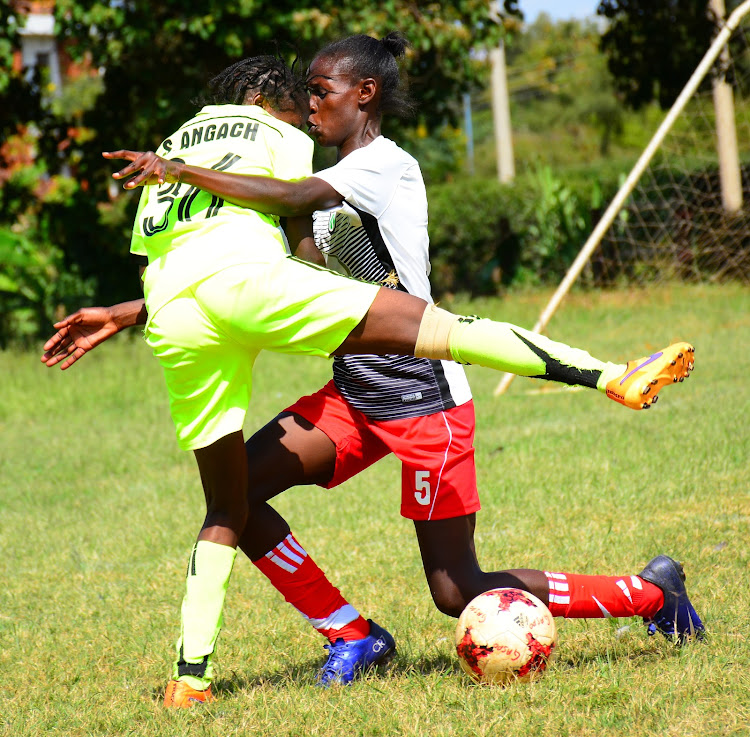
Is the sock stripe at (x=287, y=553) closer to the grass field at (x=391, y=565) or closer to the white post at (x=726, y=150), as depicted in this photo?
the grass field at (x=391, y=565)

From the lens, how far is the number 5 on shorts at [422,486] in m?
3.56

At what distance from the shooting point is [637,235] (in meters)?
14.5

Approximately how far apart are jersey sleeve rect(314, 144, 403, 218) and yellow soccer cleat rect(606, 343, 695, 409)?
Result: 101 cm

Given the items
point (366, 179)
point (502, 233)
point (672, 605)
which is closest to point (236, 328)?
point (366, 179)

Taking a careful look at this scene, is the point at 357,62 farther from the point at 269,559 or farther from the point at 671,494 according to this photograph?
the point at 671,494

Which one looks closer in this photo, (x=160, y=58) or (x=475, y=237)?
(x=160, y=58)

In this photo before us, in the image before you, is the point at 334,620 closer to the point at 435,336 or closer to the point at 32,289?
the point at 435,336

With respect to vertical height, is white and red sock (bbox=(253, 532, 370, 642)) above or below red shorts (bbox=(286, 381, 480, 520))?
below

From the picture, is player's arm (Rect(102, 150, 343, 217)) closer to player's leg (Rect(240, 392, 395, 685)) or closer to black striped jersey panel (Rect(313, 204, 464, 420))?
black striped jersey panel (Rect(313, 204, 464, 420))

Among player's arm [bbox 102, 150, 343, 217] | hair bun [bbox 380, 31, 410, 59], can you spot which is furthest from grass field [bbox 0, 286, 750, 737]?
hair bun [bbox 380, 31, 410, 59]

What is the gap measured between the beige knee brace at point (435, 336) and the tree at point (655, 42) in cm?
1443

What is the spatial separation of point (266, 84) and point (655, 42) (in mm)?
14251

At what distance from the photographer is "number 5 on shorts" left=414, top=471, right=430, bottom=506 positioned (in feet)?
11.7

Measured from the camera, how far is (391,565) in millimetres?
5320
